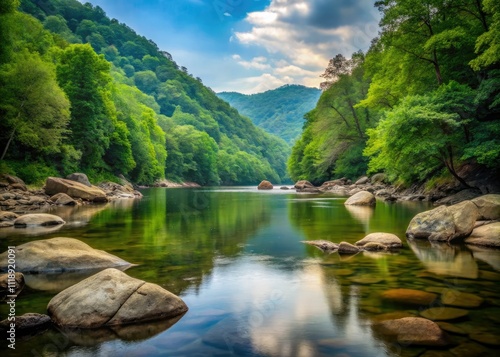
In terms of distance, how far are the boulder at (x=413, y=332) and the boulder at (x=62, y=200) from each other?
26.5 meters

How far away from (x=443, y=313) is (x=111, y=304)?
17.0 ft

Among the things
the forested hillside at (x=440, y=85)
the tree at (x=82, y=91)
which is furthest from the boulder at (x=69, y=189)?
the forested hillside at (x=440, y=85)

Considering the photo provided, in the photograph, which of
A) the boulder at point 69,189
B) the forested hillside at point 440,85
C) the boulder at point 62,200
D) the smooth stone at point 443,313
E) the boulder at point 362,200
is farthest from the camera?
the boulder at point 69,189

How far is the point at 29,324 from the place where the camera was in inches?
214

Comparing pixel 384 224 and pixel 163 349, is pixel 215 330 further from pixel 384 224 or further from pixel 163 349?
pixel 384 224

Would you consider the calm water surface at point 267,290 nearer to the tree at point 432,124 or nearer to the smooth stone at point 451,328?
the smooth stone at point 451,328

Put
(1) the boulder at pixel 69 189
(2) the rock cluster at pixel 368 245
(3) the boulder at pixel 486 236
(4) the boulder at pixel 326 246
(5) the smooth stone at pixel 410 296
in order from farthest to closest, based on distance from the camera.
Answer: (1) the boulder at pixel 69 189 < (3) the boulder at pixel 486 236 < (4) the boulder at pixel 326 246 < (2) the rock cluster at pixel 368 245 < (5) the smooth stone at pixel 410 296

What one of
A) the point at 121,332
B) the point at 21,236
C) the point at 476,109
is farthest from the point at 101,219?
the point at 476,109

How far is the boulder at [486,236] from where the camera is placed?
11.6 meters

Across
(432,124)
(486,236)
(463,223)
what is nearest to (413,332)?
(486,236)

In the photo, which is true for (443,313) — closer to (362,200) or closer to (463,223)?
(463,223)

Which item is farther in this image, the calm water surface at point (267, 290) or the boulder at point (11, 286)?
the boulder at point (11, 286)

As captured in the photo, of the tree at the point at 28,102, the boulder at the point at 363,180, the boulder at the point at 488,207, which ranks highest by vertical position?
the tree at the point at 28,102

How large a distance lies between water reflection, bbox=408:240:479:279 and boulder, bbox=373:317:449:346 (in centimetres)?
373
